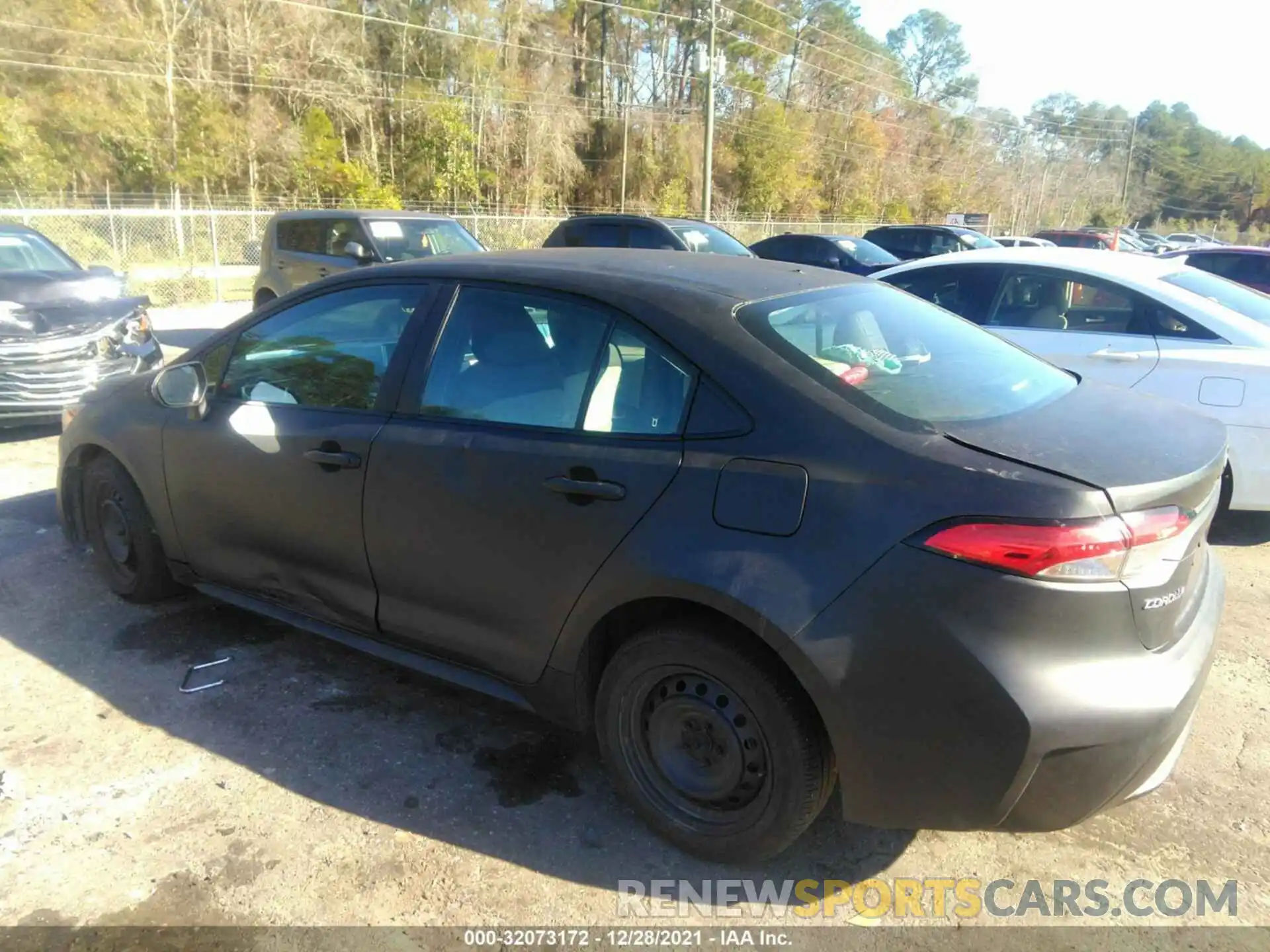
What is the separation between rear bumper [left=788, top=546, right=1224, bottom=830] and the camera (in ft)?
6.84

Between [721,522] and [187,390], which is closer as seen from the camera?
[721,522]

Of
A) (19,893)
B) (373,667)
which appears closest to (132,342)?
(373,667)

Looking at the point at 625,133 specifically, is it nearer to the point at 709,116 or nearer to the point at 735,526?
the point at 709,116

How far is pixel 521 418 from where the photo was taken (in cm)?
288

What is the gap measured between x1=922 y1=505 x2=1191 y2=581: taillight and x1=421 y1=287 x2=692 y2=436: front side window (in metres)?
0.84

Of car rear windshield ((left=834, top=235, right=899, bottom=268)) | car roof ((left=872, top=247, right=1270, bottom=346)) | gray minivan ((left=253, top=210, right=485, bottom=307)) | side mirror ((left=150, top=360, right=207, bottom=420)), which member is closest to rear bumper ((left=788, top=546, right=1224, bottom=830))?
side mirror ((left=150, top=360, right=207, bottom=420))

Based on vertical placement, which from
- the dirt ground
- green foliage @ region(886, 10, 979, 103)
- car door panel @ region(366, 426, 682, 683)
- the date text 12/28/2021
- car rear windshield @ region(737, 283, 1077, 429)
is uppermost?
green foliage @ region(886, 10, 979, 103)

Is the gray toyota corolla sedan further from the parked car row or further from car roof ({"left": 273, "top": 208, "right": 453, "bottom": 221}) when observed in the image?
car roof ({"left": 273, "top": 208, "right": 453, "bottom": 221})

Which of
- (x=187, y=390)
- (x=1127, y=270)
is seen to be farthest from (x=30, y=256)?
(x=1127, y=270)

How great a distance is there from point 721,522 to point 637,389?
1.77 ft

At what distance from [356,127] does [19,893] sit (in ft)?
108

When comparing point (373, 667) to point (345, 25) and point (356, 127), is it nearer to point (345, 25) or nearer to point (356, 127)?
point (356, 127)

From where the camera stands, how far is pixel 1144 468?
7.41 ft

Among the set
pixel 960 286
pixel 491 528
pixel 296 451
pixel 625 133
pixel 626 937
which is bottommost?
pixel 626 937
